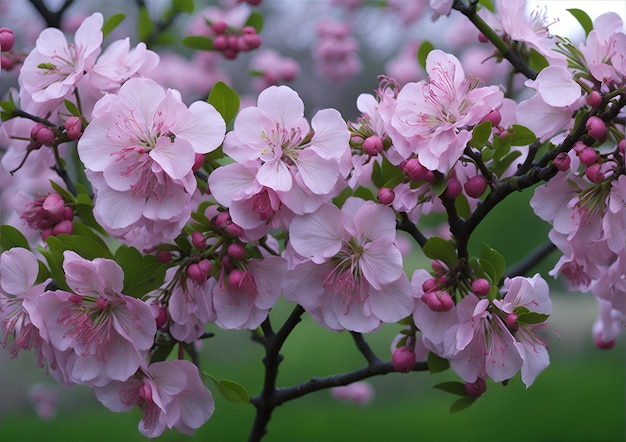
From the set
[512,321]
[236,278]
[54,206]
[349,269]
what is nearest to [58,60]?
[54,206]

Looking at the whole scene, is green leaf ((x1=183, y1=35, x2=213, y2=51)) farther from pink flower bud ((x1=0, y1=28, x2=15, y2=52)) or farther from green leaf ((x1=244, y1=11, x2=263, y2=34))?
pink flower bud ((x1=0, y1=28, x2=15, y2=52))

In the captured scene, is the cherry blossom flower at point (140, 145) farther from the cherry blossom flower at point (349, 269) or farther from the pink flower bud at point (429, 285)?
the pink flower bud at point (429, 285)

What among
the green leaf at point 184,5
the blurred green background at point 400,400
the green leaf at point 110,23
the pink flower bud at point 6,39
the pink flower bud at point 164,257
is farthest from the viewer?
the blurred green background at point 400,400

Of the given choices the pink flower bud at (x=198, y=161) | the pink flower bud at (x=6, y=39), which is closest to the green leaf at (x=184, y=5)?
the pink flower bud at (x=6, y=39)

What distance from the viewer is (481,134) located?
868 mm

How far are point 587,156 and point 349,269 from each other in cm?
34

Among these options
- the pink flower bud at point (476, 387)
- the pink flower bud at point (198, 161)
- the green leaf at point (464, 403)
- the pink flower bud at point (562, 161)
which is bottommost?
the green leaf at point (464, 403)

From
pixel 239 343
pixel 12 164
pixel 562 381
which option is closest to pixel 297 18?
pixel 239 343

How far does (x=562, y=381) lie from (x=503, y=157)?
2.76m

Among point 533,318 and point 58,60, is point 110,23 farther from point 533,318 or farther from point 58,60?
point 533,318

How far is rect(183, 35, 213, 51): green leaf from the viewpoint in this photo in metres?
1.52

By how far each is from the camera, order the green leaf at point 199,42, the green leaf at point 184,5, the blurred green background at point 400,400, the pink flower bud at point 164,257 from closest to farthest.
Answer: the pink flower bud at point 164,257 < the green leaf at point 199,42 < the green leaf at point 184,5 < the blurred green background at point 400,400

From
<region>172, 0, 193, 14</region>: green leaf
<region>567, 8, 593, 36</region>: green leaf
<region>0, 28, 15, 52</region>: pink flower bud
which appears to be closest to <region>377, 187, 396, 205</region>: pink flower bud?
<region>567, 8, 593, 36</region>: green leaf

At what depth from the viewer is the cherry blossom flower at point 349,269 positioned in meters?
0.89
